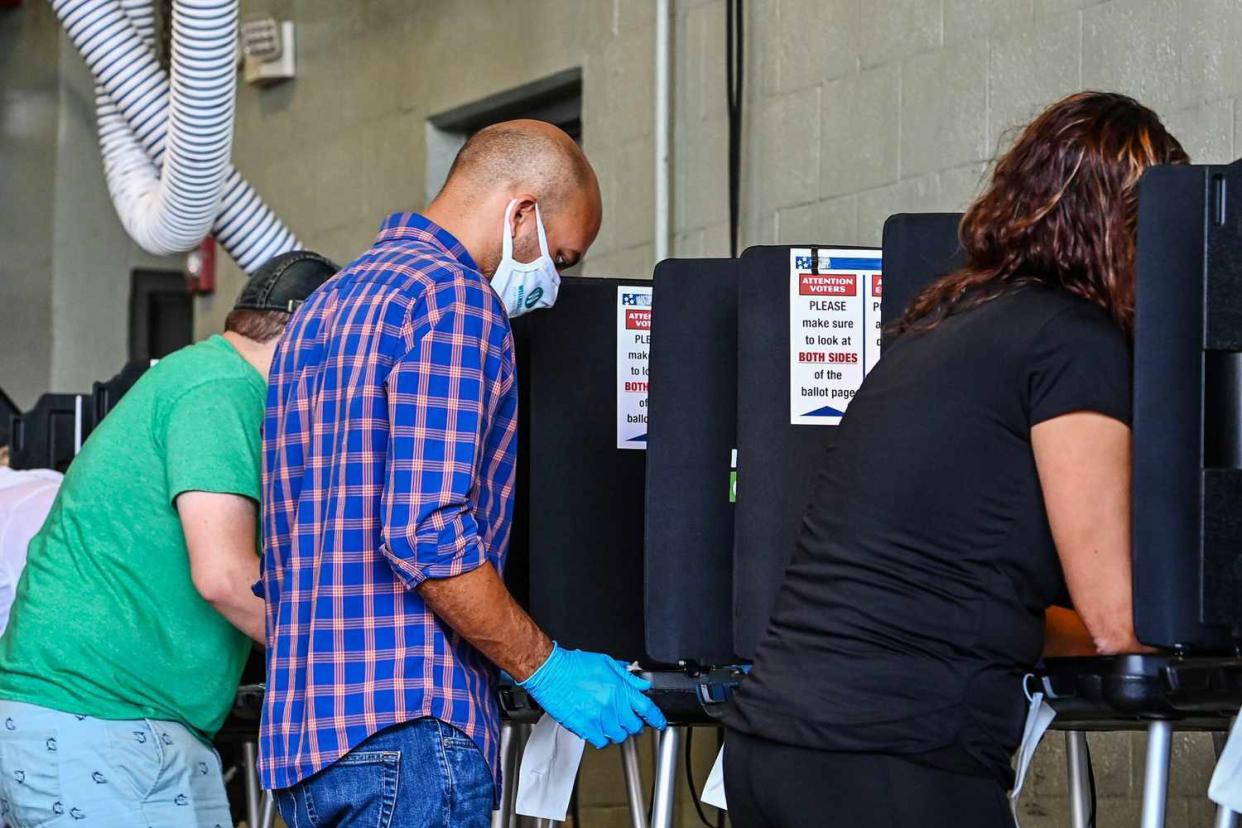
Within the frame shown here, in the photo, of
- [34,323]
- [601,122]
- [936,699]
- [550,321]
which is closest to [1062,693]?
[936,699]

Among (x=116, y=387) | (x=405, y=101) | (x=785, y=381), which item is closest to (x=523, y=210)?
(x=785, y=381)

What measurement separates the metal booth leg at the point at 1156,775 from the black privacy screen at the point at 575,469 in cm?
88

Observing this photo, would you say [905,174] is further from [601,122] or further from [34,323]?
[34,323]

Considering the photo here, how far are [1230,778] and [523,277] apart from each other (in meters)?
0.93

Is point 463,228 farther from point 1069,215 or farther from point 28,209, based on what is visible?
point 28,209

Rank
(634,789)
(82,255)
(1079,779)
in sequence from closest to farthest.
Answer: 1. (1079,779)
2. (634,789)
3. (82,255)

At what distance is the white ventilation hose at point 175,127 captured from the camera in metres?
4.25

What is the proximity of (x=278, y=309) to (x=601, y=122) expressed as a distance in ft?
6.02

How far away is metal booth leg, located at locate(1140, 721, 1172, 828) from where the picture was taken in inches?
59.8

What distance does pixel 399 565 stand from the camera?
5.54ft

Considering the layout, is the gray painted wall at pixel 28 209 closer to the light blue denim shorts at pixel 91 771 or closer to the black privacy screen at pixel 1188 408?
the light blue denim shorts at pixel 91 771

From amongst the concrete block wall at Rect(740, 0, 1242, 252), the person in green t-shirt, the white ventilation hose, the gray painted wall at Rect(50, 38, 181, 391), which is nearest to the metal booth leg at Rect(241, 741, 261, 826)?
the person in green t-shirt

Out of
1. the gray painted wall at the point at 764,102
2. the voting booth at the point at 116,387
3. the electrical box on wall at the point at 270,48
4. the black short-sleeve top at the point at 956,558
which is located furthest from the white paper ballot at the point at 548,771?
the electrical box on wall at the point at 270,48

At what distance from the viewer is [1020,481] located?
1.40 meters
